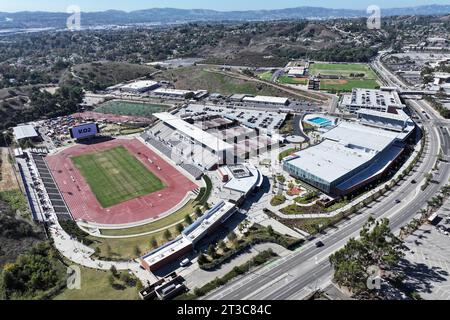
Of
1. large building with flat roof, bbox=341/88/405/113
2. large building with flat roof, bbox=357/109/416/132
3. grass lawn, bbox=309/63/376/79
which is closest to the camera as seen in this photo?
large building with flat roof, bbox=357/109/416/132

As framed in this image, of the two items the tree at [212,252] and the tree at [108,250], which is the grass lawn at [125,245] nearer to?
the tree at [108,250]

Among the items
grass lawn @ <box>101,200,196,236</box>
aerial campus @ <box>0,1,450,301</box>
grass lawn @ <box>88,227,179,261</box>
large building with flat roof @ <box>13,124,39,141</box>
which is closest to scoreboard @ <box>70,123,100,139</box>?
aerial campus @ <box>0,1,450,301</box>

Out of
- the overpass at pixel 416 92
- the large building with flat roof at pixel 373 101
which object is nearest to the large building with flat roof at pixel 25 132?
the large building with flat roof at pixel 373 101

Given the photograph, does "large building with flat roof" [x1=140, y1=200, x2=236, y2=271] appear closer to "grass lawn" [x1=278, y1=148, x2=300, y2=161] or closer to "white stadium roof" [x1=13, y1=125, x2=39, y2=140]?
"grass lawn" [x1=278, y1=148, x2=300, y2=161]

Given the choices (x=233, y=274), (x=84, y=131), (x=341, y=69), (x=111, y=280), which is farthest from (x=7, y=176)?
(x=341, y=69)

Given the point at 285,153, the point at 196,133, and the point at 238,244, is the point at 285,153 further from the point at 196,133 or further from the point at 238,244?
the point at 238,244

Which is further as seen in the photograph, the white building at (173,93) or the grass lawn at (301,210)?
the white building at (173,93)
